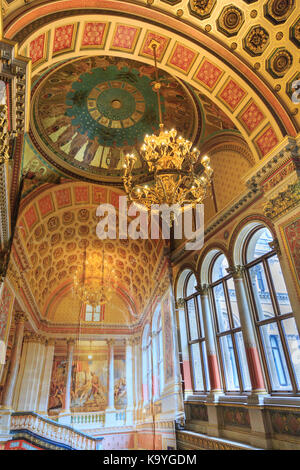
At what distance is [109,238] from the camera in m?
14.8

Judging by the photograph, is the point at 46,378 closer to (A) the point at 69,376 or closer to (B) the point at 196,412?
(A) the point at 69,376

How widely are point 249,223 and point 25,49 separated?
6.15 m

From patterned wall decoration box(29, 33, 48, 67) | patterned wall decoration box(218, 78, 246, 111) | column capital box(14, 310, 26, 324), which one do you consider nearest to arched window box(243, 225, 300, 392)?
patterned wall decoration box(218, 78, 246, 111)

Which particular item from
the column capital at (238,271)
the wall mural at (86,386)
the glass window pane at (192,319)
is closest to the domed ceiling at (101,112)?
the column capital at (238,271)

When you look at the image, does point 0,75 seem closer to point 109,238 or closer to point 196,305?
Result: point 196,305

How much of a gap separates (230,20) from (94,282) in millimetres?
11703

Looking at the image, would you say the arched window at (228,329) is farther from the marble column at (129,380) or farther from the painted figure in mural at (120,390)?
the painted figure in mural at (120,390)

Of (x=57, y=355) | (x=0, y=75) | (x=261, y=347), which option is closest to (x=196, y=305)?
(x=261, y=347)

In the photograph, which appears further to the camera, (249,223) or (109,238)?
(109,238)

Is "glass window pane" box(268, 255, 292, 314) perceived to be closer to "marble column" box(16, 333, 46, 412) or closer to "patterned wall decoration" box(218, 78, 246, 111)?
"patterned wall decoration" box(218, 78, 246, 111)

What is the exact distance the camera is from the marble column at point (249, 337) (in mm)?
6590

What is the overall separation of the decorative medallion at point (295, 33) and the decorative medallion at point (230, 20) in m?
1.00

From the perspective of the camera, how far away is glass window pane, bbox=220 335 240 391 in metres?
8.04

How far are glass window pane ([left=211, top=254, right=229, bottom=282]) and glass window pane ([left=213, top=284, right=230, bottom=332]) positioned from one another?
0.30 meters
